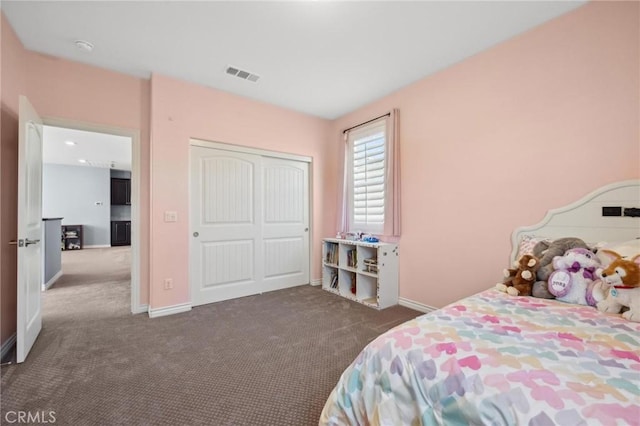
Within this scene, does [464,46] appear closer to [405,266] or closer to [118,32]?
[405,266]

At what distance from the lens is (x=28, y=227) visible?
2.13 meters

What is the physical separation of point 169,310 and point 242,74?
2.73m

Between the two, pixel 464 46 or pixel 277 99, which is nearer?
pixel 464 46

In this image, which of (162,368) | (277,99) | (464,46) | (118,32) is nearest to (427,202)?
(464,46)

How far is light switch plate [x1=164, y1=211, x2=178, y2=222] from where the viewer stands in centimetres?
300

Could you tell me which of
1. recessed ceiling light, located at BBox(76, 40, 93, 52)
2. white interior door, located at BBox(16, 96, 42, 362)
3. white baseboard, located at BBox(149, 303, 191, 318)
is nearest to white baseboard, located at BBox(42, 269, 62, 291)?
white interior door, located at BBox(16, 96, 42, 362)

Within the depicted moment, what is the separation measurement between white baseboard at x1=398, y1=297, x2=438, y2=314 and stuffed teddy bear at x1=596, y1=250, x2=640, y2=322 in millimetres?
1613

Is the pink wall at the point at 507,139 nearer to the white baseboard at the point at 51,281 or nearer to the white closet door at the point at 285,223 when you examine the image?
the white closet door at the point at 285,223

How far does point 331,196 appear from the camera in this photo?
14.4 ft

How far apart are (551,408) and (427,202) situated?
2434mm

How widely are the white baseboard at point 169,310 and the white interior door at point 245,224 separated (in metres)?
0.13

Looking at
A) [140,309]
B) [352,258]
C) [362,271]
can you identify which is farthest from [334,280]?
[140,309]

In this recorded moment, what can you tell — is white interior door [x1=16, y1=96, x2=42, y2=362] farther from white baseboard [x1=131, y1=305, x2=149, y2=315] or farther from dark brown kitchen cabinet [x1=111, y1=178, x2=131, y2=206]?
dark brown kitchen cabinet [x1=111, y1=178, x2=131, y2=206]

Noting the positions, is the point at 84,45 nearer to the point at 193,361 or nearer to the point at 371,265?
the point at 193,361
